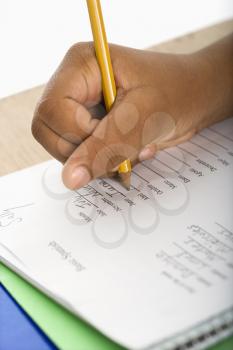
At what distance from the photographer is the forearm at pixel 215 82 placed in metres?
0.67

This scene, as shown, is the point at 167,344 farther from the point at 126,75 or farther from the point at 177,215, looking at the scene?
the point at 126,75

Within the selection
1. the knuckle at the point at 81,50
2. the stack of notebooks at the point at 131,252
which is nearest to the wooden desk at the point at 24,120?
the stack of notebooks at the point at 131,252

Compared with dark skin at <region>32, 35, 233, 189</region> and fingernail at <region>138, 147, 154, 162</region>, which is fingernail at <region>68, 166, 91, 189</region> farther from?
fingernail at <region>138, 147, 154, 162</region>

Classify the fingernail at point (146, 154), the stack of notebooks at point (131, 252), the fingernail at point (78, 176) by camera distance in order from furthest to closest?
the fingernail at point (146, 154) → the fingernail at point (78, 176) → the stack of notebooks at point (131, 252)

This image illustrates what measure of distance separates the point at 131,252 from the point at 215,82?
279mm

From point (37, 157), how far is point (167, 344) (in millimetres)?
360

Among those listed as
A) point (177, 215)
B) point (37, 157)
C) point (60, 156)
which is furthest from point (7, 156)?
point (177, 215)

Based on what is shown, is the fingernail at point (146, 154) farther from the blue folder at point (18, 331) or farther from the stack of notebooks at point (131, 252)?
the blue folder at point (18, 331)

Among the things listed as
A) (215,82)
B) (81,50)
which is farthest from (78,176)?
(215,82)

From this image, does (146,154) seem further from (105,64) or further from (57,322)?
(57,322)

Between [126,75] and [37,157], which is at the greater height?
[126,75]

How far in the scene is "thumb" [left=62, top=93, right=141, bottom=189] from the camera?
0.52 meters

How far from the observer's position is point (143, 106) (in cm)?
56

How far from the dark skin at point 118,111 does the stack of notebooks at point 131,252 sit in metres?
0.04
